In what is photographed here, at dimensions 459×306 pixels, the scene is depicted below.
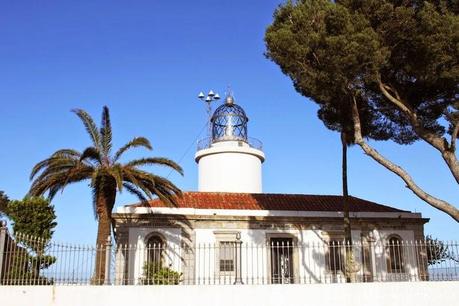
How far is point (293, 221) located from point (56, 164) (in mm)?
9633

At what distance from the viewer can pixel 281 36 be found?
12953 mm

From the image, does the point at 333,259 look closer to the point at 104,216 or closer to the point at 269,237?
the point at 269,237

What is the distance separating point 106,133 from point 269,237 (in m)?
7.86

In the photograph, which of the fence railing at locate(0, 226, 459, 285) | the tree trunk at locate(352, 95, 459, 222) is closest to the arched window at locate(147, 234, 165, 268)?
the fence railing at locate(0, 226, 459, 285)

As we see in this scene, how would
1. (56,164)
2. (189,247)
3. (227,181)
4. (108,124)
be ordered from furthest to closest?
(227,181), (189,247), (108,124), (56,164)

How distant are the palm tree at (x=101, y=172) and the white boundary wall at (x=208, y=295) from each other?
407cm

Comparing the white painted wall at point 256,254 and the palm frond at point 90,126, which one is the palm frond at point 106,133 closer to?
the palm frond at point 90,126

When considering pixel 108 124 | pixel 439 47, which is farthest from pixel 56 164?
pixel 439 47

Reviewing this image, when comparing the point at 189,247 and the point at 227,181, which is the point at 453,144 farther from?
the point at 227,181

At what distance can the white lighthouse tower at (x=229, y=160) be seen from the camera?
80.8ft

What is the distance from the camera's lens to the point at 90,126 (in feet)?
54.3

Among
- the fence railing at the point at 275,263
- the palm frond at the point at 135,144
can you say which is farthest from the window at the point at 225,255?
the palm frond at the point at 135,144

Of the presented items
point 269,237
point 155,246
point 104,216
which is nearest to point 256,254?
point 269,237

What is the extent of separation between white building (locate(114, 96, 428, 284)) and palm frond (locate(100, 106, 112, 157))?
3.68m
